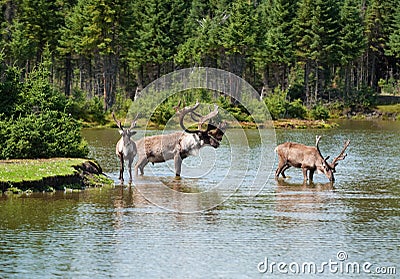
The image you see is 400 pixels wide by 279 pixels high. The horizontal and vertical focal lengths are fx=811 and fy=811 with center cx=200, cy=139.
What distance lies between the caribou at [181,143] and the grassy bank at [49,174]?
2495mm

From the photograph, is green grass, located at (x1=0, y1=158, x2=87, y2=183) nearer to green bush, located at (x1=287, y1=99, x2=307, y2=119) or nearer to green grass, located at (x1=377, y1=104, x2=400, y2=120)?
green bush, located at (x1=287, y1=99, x2=307, y2=119)

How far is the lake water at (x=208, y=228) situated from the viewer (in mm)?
14250

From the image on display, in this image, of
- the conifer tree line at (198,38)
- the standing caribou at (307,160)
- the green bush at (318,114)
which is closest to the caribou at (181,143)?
the standing caribou at (307,160)

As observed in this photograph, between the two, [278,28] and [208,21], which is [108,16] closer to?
[208,21]

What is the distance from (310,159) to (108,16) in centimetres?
4780

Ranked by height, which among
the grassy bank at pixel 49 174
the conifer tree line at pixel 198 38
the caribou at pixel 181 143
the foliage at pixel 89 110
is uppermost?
the conifer tree line at pixel 198 38

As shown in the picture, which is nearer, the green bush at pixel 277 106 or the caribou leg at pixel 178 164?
the caribou leg at pixel 178 164

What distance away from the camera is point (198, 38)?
80.0 meters

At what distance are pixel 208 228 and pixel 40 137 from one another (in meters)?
9.10

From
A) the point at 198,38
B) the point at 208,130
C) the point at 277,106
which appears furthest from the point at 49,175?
the point at 198,38

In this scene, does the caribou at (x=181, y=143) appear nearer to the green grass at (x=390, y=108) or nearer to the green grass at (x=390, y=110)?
the green grass at (x=390, y=110)

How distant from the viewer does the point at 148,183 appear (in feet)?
81.4

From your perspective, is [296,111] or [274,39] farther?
[274,39]

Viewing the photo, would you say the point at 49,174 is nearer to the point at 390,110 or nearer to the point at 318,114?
the point at 318,114
